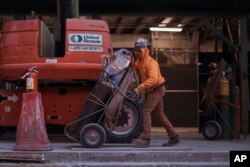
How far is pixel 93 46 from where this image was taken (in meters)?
10.6

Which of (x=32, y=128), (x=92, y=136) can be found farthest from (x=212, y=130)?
(x=32, y=128)

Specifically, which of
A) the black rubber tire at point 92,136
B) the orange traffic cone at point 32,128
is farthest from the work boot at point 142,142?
the orange traffic cone at point 32,128

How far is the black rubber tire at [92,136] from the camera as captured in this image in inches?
380

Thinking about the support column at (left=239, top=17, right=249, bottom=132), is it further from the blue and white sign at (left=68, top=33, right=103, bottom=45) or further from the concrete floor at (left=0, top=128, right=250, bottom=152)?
the blue and white sign at (left=68, top=33, right=103, bottom=45)

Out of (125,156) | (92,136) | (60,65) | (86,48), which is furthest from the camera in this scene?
(86,48)

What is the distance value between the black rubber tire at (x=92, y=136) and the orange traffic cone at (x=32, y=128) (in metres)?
0.64

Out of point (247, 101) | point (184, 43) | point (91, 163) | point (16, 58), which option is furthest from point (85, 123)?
point (184, 43)

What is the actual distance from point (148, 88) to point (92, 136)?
4.44 ft

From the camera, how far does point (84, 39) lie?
1060 cm

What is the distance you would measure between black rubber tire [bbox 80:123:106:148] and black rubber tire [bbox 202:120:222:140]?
128 inches

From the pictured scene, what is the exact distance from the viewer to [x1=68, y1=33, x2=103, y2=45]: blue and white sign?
10.6 m

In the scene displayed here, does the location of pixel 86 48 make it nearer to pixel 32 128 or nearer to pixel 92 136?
pixel 92 136

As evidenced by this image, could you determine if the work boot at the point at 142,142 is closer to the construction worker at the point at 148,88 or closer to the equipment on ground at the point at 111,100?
the construction worker at the point at 148,88

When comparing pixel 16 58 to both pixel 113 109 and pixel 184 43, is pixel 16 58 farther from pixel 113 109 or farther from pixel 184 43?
pixel 184 43
